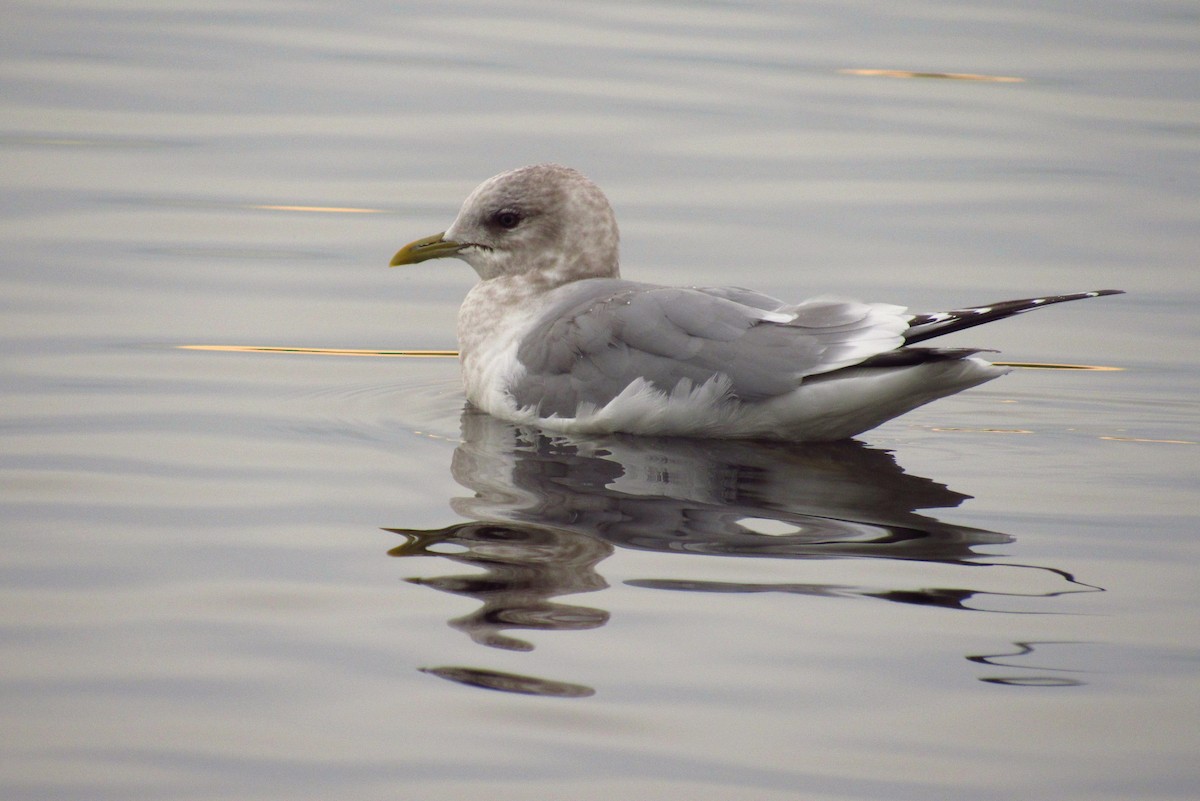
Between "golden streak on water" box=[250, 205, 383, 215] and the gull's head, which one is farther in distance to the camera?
"golden streak on water" box=[250, 205, 383, 215]

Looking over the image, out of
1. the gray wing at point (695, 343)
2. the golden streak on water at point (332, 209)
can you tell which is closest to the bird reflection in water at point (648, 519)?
the gray wing at point (695, 343)

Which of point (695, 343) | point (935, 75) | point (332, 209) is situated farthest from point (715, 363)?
point (935, 75)

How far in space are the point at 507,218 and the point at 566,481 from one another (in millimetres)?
1942

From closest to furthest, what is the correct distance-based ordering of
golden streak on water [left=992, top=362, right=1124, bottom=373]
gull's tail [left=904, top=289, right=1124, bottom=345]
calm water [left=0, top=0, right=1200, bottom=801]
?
calm water [left=0, top=0, right=1200, bottom=801]
gull's tail [left=904, top=289, right=1124, bottom=345]
golden streak on water [left=992, top=362, right=1124, bottom=373]

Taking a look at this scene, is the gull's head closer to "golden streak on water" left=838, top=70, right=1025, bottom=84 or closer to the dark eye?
the dark eye

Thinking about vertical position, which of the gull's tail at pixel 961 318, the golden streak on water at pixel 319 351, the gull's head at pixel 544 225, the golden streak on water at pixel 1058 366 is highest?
the gull's head at pixel 544 225

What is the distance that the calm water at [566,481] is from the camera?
444cm

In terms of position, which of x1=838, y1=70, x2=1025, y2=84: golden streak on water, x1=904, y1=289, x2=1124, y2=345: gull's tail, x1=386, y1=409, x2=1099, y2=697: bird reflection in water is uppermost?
x1=838, y1=70, x2=1025, y2=84: golden streak on water

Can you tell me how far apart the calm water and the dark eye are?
0.77m

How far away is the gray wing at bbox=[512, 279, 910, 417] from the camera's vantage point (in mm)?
6688

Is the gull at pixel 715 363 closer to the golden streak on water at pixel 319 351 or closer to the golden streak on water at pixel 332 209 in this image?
the golden streak on water at pixel 319 351

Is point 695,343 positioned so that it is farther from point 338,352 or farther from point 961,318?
point 338,352

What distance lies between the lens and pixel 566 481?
6.38 meters

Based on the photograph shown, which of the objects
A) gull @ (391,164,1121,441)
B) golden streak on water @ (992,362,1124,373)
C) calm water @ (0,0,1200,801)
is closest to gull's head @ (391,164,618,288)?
gull @ (391,164,1121,441)
